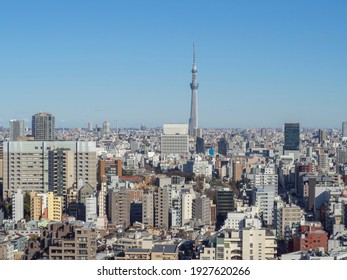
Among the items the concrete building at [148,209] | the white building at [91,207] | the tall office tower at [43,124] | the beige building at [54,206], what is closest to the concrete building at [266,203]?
the concrete building at [148,209]

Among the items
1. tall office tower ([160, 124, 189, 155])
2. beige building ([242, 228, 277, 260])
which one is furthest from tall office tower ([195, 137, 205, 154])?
beige building ([242, 228, 277, 260])

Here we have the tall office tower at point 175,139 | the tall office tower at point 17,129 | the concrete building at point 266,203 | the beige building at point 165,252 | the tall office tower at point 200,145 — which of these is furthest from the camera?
the tall office tower at point 200,145

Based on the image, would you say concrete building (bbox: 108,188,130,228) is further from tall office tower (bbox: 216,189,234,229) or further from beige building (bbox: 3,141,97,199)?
beige building (bbox: 3,141,97,199)

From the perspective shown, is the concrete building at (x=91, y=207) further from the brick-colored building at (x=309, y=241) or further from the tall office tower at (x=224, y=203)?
the brick-colored building at (x=309, y=241)

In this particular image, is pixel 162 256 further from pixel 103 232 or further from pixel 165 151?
pixel 165 151
